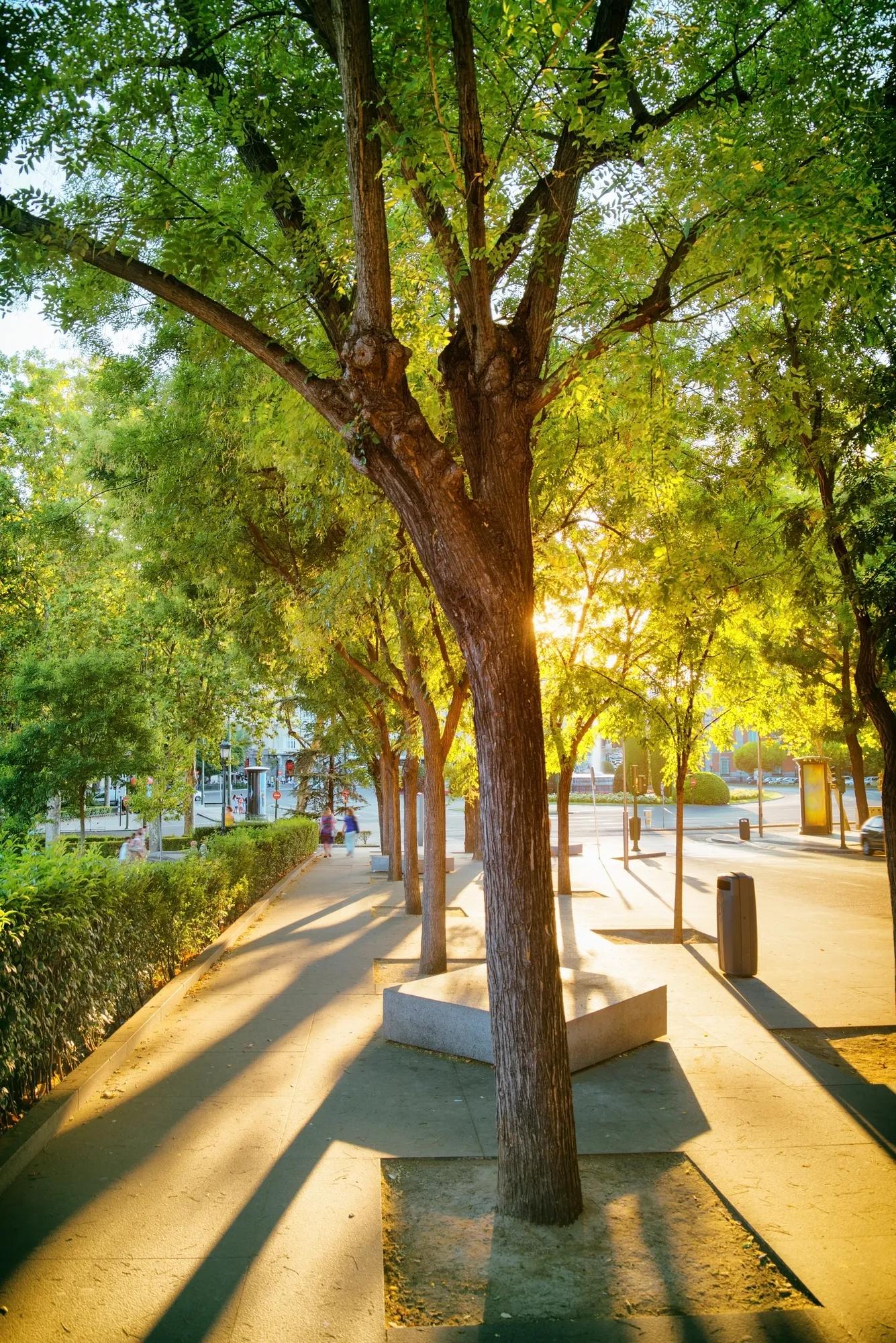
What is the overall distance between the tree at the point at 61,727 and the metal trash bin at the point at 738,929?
11622 millimetres

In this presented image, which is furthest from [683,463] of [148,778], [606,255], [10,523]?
[148,778]

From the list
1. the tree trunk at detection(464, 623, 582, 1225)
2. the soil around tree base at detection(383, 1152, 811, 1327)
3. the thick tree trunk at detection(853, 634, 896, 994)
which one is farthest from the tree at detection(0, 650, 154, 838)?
the tree trunk at detection(464, 623, 582, 1225)

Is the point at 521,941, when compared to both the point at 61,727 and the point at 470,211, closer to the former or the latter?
the point at 470,211

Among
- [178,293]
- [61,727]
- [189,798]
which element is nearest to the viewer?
[178,293]

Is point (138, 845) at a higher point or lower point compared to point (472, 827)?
lower

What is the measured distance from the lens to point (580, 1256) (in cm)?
427

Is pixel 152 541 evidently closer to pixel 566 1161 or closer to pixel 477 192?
pixel 477 192

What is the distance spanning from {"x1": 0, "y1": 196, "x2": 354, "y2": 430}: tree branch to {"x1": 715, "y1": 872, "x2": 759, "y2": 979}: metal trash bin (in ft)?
25.0

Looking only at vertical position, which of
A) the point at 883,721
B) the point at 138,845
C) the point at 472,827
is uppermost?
the point at 883,721

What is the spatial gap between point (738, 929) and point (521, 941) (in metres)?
6.78

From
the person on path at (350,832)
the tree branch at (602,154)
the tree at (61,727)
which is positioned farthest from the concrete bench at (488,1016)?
the person on path at (350,832)

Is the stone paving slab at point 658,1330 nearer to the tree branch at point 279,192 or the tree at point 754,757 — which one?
the tree branch at point 279,192

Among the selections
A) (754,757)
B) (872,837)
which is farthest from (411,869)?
(754,757)

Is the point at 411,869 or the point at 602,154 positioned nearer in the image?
the point at 602,154
